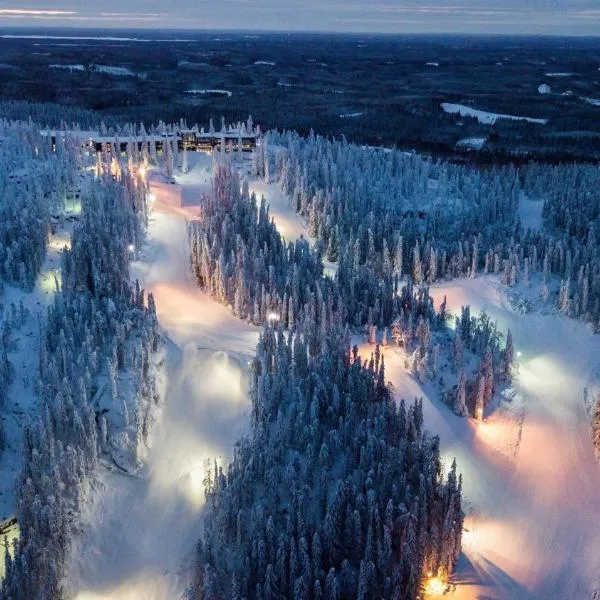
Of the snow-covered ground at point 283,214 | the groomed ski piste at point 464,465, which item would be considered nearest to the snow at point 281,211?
the snow-covered ground at point 283,214

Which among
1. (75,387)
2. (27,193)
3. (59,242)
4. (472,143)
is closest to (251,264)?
(59,242)

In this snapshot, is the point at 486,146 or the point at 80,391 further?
the point at 486,146

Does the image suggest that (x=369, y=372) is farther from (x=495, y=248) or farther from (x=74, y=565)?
(x=495, y=248)

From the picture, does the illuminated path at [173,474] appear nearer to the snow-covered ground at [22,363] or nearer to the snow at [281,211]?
the snow-covered ground at [22,363]

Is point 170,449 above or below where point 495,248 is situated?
below

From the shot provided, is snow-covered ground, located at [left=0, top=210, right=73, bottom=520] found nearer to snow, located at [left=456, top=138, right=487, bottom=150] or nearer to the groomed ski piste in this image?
the groomed ski piste

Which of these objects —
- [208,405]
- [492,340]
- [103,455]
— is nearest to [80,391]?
[103,455]
